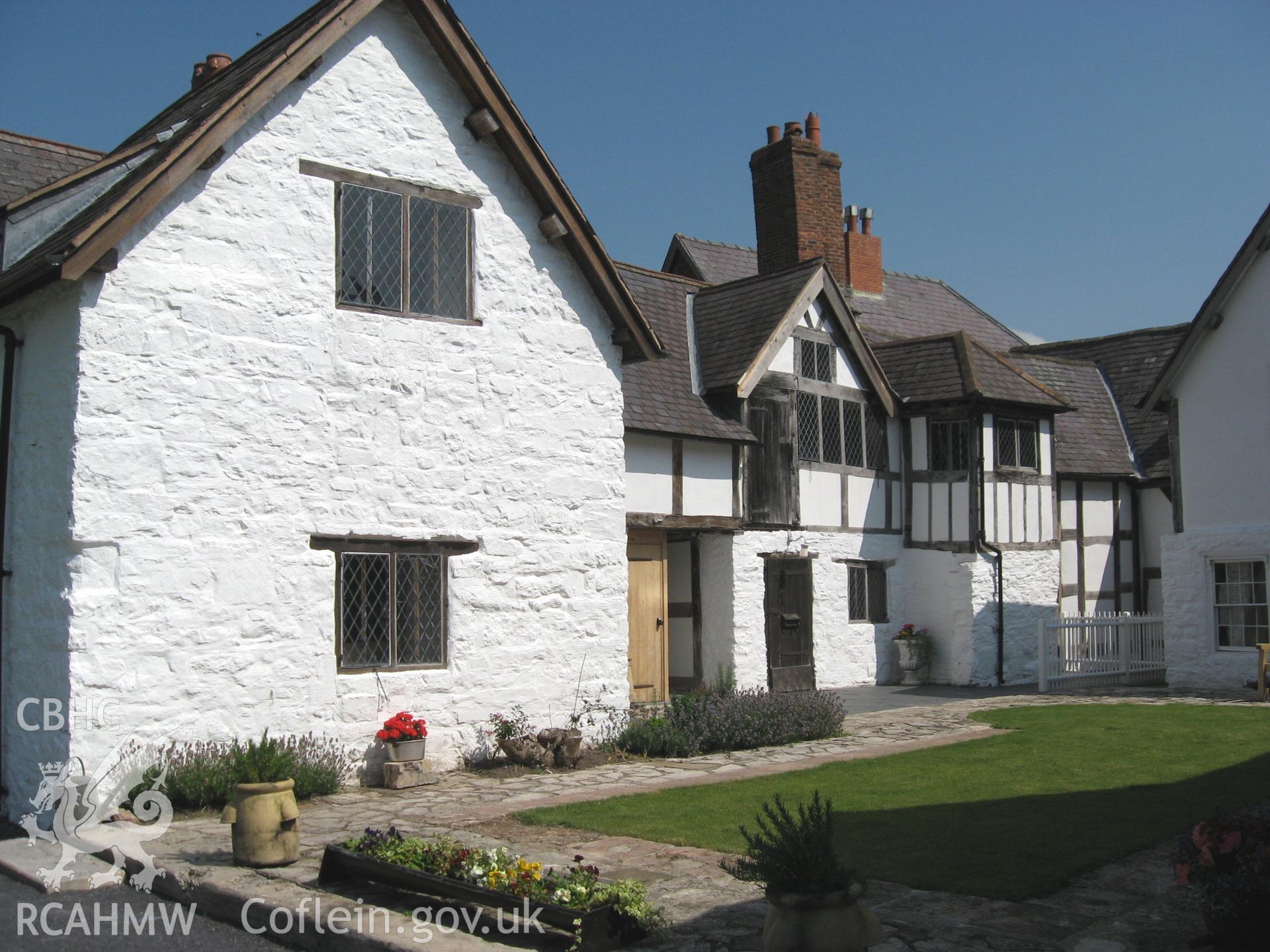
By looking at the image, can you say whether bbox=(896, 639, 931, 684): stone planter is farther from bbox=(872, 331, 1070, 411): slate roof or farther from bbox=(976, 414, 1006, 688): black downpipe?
bbox=(872, 331, 1070, 411): slate roof

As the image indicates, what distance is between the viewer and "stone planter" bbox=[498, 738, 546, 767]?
38.5 feet

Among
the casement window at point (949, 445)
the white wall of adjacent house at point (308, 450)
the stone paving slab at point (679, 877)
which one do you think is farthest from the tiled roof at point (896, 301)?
the stone paving slab at point (679, 877)

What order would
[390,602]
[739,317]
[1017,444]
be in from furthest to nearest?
1. [1017,444]
2. [739,317]
3. [390,602]

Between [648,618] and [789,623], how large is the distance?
9.21 ft

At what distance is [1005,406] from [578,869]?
52.9ft

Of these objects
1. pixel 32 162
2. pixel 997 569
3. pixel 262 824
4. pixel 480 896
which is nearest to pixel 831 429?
pixel 997 569

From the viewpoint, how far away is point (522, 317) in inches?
494

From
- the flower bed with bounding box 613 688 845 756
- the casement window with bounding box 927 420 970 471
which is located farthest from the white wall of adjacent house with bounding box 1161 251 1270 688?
the flower bed with bounding box 613 688 845 756

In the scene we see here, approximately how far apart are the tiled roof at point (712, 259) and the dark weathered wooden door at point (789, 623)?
949 centimetres

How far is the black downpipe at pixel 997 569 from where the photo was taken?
20.1m

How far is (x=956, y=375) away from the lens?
20.5m

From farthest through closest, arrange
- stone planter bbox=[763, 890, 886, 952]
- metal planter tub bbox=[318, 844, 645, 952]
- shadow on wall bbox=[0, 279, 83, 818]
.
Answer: shadow on wall bbox=[0, 279, 83, 818], metal planter tub bbox=[318, 844, 645, 952], stone planter bbox=[763, 890, 886, 952]

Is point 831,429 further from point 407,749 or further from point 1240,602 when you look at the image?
point 407,749

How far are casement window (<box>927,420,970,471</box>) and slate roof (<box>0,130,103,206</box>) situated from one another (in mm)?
13724
